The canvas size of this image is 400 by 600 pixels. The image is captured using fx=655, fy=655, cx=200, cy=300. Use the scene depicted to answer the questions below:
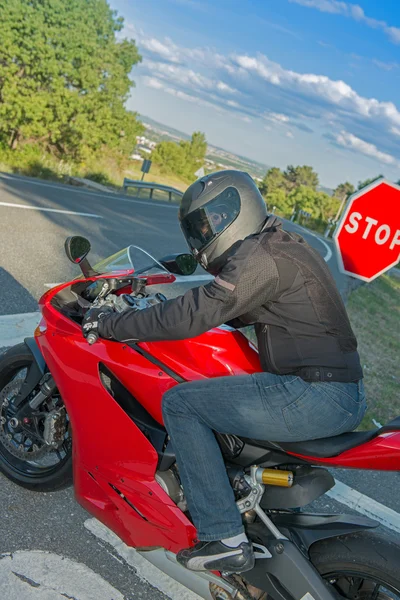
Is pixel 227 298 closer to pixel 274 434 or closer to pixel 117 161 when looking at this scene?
pixel 274 434

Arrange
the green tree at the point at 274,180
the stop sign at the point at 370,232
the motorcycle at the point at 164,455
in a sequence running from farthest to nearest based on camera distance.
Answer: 1. the green tree at the point at 274,180
2. the stop sign at the point at 370,232
3. the motorcycle at the point at 164,455

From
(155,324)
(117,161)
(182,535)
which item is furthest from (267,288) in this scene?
(117,161)

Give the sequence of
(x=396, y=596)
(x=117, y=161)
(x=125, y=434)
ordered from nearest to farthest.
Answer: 1. (x=396, y=596)
2. (x=125, y=434)
3. (x=117, y=161)

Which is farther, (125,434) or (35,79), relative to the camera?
(35,79)

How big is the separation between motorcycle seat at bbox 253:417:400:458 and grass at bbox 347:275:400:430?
3.34 meters

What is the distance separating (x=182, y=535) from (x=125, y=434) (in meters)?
0.50

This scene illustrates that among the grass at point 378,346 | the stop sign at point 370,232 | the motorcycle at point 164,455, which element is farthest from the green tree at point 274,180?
the motorcycle at point 164,455

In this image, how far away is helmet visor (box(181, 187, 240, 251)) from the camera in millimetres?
2848

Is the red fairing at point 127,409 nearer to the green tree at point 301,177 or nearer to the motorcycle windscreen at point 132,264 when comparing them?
the motorcycle windscreen at point 132,264

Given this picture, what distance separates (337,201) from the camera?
3509 inches

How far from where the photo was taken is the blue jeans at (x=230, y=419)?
265 cm

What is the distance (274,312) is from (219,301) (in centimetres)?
25

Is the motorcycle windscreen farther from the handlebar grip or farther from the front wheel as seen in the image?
the front wheel

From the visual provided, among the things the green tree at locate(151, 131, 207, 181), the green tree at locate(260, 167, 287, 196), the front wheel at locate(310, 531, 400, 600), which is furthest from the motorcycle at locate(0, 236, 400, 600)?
the green tree at locate(260, 167, 287, 196)
